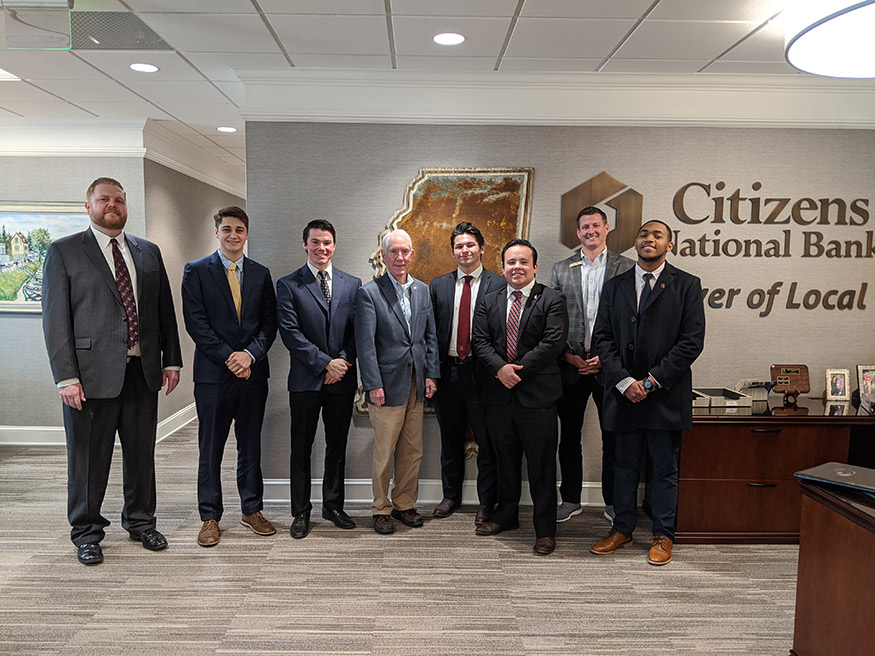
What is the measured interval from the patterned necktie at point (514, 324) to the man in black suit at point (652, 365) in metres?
0.43

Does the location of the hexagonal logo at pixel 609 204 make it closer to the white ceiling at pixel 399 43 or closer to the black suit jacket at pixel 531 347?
the white ceiling at pixel 399 43

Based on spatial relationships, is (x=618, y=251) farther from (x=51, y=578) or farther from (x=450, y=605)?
(x=51, y=578)

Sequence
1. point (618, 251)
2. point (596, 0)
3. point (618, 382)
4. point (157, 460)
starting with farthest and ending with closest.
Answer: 1. point (157, 460)
2. point (618, 251)
3. point (618, 382)
4. point (596, 0)

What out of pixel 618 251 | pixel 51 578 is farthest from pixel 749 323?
pixel 51 578

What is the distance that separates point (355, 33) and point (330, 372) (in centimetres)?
173

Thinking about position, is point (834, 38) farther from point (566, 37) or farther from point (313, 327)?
point (313, 327)

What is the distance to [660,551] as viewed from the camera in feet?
10.7

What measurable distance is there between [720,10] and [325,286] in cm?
230

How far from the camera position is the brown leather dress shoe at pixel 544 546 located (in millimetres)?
3344

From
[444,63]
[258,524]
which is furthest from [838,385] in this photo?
[258,524]

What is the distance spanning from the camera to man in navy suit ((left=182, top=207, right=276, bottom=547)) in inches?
133

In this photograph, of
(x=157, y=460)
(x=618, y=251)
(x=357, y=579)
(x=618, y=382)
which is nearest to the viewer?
(x=357, y=579)

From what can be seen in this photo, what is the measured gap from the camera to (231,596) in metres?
2.89

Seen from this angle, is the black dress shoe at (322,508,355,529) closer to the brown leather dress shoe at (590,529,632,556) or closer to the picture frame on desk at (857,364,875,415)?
the brown leather dress shoe at (590,529,632,556)
